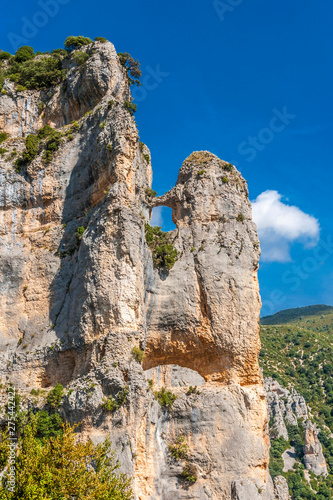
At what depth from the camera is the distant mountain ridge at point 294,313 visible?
167m

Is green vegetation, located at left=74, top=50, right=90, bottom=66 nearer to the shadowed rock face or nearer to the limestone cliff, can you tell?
the limestone cliff

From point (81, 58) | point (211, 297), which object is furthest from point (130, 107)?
point (211, 297)

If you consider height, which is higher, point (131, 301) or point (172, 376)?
point (131, 301)

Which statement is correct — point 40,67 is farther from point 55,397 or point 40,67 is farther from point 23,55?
point 55,397

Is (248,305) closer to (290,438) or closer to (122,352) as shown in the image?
(122,352)

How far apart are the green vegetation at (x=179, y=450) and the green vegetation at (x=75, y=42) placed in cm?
3575

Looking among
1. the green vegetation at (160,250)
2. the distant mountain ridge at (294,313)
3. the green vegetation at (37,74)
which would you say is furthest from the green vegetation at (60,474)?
the distant mountain ridge at (294,313)

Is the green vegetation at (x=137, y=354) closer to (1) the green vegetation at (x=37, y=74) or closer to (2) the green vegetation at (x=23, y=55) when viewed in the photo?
(1) the green vegetation at (x=37, y=74)

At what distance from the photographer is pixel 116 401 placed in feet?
82.5

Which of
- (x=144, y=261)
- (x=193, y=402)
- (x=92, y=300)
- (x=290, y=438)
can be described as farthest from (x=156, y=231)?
(x=290, y=438)

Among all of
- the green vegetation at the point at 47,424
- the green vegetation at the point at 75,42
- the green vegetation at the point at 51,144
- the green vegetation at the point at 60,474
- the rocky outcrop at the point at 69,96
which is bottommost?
the green vegetation at the point at 60,474

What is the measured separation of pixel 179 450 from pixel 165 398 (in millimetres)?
3346

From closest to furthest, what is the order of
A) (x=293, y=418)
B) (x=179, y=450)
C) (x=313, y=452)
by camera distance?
1. (x=179, y=450)
2. (x=313, y=452)
3. (x=293, y=418)

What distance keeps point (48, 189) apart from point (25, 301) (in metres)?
8.60
